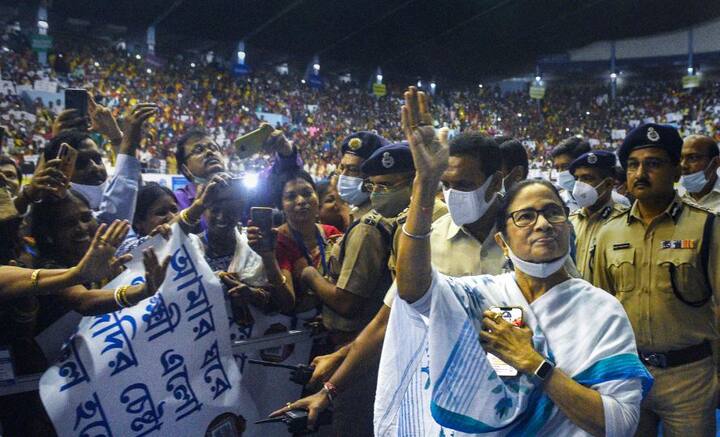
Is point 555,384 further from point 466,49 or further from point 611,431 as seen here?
point 466,49

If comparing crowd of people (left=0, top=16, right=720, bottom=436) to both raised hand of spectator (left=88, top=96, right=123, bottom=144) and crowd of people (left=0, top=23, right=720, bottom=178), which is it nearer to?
raised hand of spectator (left=88, top=96, right=123, bottom=144)

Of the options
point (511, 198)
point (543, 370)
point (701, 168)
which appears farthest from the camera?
point (701, 168)

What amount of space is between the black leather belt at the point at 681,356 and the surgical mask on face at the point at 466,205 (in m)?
1.23

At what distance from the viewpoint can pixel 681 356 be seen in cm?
276

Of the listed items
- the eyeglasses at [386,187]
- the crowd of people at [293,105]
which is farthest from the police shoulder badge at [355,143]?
the crowd of people at [293,105]

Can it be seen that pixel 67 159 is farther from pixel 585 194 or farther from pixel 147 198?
pixel 585 194

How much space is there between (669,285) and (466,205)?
3.99 feet

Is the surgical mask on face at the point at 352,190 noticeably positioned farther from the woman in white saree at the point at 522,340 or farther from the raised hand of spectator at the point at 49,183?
the woman in white saree at the point at 522,340

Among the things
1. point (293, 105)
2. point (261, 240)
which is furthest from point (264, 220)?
point (293, 105)

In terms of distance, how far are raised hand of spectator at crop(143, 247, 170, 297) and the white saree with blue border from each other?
1171 millimetres

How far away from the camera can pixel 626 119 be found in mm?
34781

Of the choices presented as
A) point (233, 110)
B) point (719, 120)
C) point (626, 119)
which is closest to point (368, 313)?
point (233, 110)

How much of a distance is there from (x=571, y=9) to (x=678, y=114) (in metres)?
8.46

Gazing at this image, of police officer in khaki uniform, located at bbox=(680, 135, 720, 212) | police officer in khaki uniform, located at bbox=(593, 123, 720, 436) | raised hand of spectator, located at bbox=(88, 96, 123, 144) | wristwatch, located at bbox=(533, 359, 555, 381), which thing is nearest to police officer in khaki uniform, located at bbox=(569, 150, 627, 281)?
police officer in khaki uniform, located at bbox=(680, 135, 720, 212)
